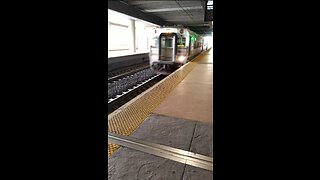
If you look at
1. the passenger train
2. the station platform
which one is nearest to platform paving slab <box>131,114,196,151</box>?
the station platform

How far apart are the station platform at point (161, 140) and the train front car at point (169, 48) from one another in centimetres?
806

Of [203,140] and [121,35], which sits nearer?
[203,140]

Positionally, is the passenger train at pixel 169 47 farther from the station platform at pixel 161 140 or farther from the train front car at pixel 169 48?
the station platform at pixel 161 140

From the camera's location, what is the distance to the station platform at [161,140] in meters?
1.92

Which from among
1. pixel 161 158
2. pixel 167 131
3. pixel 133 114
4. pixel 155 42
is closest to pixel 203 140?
pixel 167 131

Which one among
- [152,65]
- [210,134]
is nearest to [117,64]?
[152,65]

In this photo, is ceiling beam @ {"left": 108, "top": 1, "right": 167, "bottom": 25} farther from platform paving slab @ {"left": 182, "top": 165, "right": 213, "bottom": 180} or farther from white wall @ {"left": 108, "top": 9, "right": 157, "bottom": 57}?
platform paving slab @ {"left": 182, "top": 165, "right": 213, "bottom": 180}

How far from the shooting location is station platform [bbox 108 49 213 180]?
192cm

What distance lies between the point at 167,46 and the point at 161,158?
35.1ft

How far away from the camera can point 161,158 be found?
2.10 m

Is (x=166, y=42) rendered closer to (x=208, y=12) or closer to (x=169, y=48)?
(x=169, y=48)

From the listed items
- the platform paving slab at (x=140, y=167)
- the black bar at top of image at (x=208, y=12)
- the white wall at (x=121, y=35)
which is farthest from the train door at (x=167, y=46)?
the platform paving slab at (x=140, y=167)
